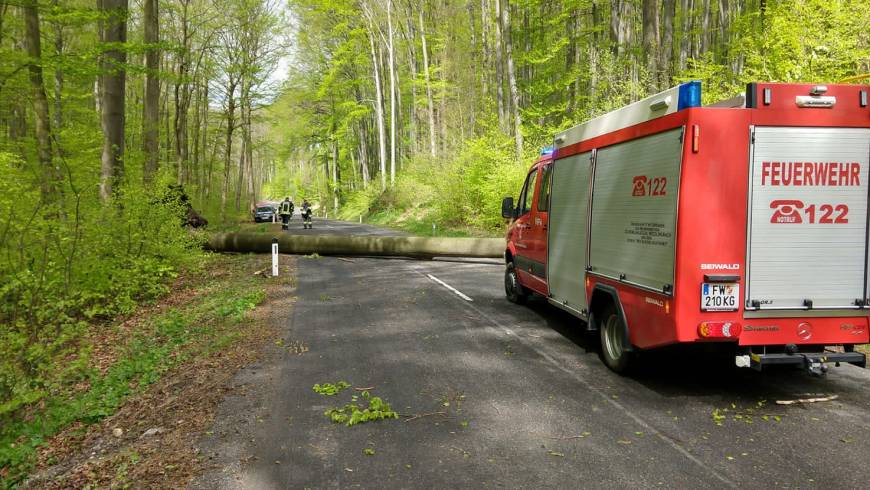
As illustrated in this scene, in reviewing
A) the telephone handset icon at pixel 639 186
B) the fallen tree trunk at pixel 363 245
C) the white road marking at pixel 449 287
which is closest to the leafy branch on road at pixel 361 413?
the telephone handset icon at pixel 639 186

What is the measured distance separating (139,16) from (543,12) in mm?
21607

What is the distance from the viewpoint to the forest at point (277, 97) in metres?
9.09

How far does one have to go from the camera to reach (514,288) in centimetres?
1026

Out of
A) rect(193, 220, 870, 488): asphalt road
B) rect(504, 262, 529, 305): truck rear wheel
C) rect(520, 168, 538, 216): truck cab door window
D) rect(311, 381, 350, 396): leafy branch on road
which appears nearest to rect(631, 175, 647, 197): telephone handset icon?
rect(193, 220, 870, 488): asphalt road

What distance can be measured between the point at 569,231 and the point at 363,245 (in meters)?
11.6

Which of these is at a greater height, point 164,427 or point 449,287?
point 449,287

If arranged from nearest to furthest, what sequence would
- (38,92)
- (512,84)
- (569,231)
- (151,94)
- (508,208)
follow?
(569,231)
(508,208)
(38,92)
(151,94)
(512,84)

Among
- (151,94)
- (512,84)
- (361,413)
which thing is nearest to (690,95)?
(361,413)

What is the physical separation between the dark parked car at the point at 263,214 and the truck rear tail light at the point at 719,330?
39.9m

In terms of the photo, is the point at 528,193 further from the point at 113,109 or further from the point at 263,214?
the point at 263,214

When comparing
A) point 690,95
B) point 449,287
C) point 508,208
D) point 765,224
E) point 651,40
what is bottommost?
point 449,287

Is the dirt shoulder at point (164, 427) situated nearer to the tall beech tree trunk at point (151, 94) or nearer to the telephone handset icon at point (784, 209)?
the telephone handset icon at point (784, 209)

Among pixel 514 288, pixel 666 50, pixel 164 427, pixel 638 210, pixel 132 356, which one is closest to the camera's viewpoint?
pixel 164 427

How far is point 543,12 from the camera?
103ft
